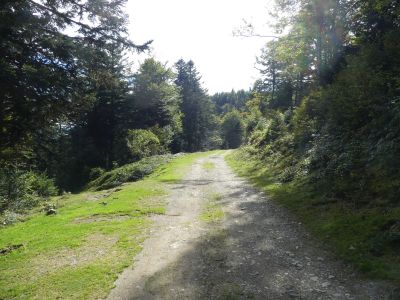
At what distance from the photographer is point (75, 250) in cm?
1002

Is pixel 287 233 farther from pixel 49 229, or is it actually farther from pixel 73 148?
pixel 73 148

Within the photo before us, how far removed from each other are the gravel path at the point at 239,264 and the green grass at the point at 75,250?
1.88ft

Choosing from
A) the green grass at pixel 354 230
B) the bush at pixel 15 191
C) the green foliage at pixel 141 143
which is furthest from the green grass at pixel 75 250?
the green foliage at pixel 141 143

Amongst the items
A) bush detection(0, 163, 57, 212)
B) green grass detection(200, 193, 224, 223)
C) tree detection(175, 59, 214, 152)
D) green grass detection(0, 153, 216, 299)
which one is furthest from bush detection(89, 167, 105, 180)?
tree detection(175, 59, 214, 152)

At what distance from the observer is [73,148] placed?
44281 millimetres

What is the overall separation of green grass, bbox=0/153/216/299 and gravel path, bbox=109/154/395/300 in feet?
1.88

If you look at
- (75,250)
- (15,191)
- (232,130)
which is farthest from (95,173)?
(232,130)

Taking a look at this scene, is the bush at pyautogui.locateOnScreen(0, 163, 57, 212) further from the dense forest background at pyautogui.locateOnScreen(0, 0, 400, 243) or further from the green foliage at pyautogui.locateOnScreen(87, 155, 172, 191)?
the green foliage at pyautogui.locateOnScreen(87, 155, 172, 191)

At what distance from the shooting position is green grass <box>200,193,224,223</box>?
40.4 ft

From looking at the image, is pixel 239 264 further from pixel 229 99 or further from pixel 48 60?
pixel 229 99

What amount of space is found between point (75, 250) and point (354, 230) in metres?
7.43

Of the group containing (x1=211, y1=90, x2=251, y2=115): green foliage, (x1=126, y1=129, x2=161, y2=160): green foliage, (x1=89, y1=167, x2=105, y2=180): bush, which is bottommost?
(x1=89, y1=167, x2=105, y2=180): bush

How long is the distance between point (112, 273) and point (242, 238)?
3700 mm

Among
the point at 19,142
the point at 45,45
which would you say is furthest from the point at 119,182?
the point at 45,45
